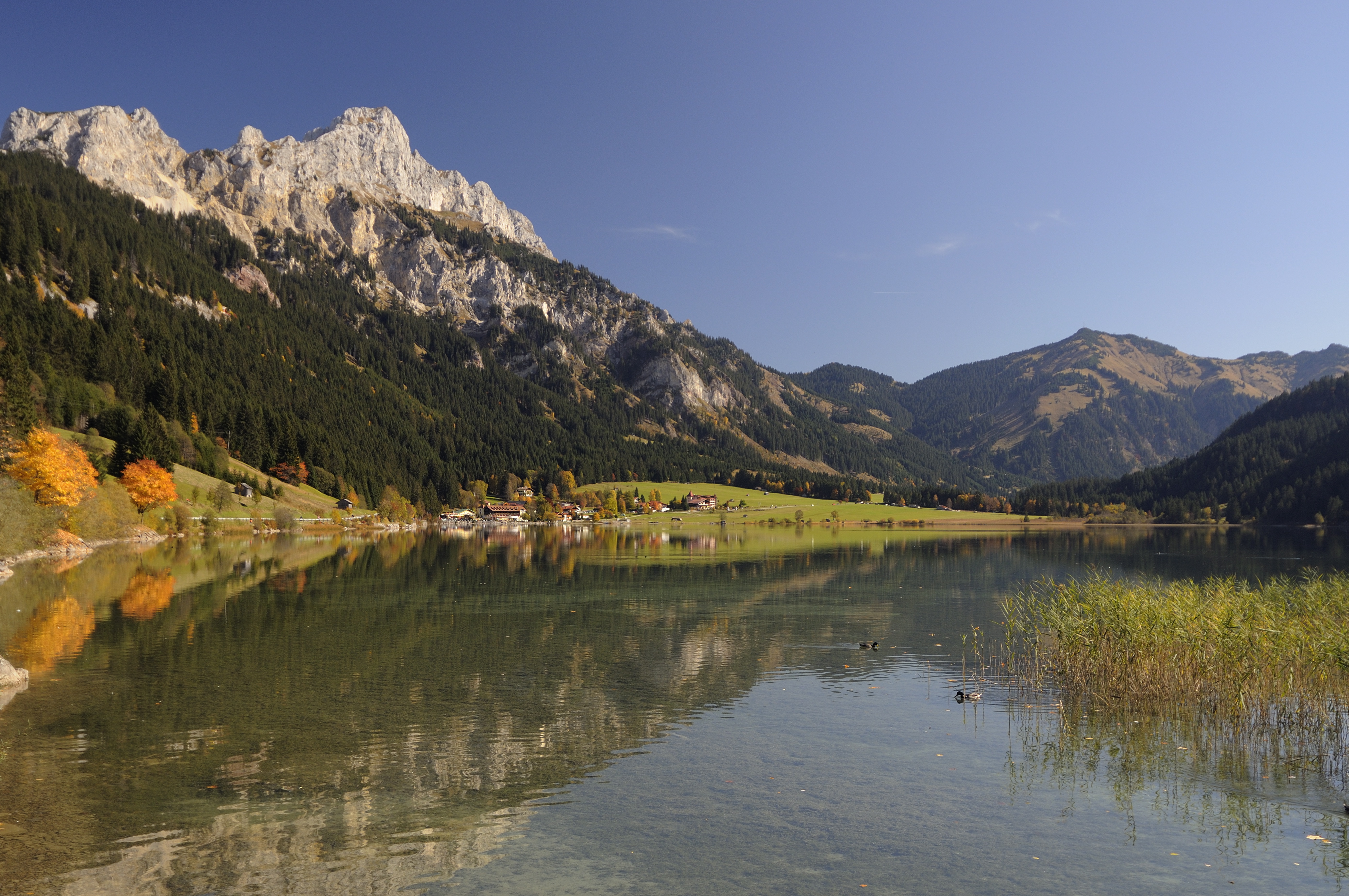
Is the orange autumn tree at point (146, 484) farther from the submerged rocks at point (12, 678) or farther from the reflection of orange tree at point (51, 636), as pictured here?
the submerged rocks at point (12, 678)

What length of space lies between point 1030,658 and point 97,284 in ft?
697

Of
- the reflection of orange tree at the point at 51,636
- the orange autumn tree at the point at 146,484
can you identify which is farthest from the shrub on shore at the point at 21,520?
the reflection of orange tree at the point at 51,636

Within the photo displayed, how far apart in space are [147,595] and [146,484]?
217ft

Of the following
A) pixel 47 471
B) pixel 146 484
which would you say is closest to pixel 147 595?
pixel 47 471

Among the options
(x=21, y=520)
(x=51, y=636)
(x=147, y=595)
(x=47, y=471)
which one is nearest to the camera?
(x=51, y=636)

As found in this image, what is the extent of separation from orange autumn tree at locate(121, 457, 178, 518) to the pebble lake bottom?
70.3 m

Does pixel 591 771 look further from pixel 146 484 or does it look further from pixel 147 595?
pixel 146 484

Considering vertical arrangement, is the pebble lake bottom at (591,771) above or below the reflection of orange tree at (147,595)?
below

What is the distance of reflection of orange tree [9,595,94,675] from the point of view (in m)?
31.8

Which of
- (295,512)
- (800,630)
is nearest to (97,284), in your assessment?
(295,512)

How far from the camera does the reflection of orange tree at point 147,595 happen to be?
4556 cm

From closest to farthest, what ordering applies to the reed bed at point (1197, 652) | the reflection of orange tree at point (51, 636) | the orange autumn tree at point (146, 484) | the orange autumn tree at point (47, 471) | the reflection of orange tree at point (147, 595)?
1. the reed bed at point (1197, 652)
2. the reflection of orange tree at point (51, 636)
3. the reflection of orange tree at point (147, 595)
4. the orange autumn tree at point (47, 471)
5. the orange autumn tree at point (146, 484)

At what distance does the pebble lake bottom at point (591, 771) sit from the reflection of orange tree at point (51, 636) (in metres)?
0.27

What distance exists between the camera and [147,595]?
5269 cm
